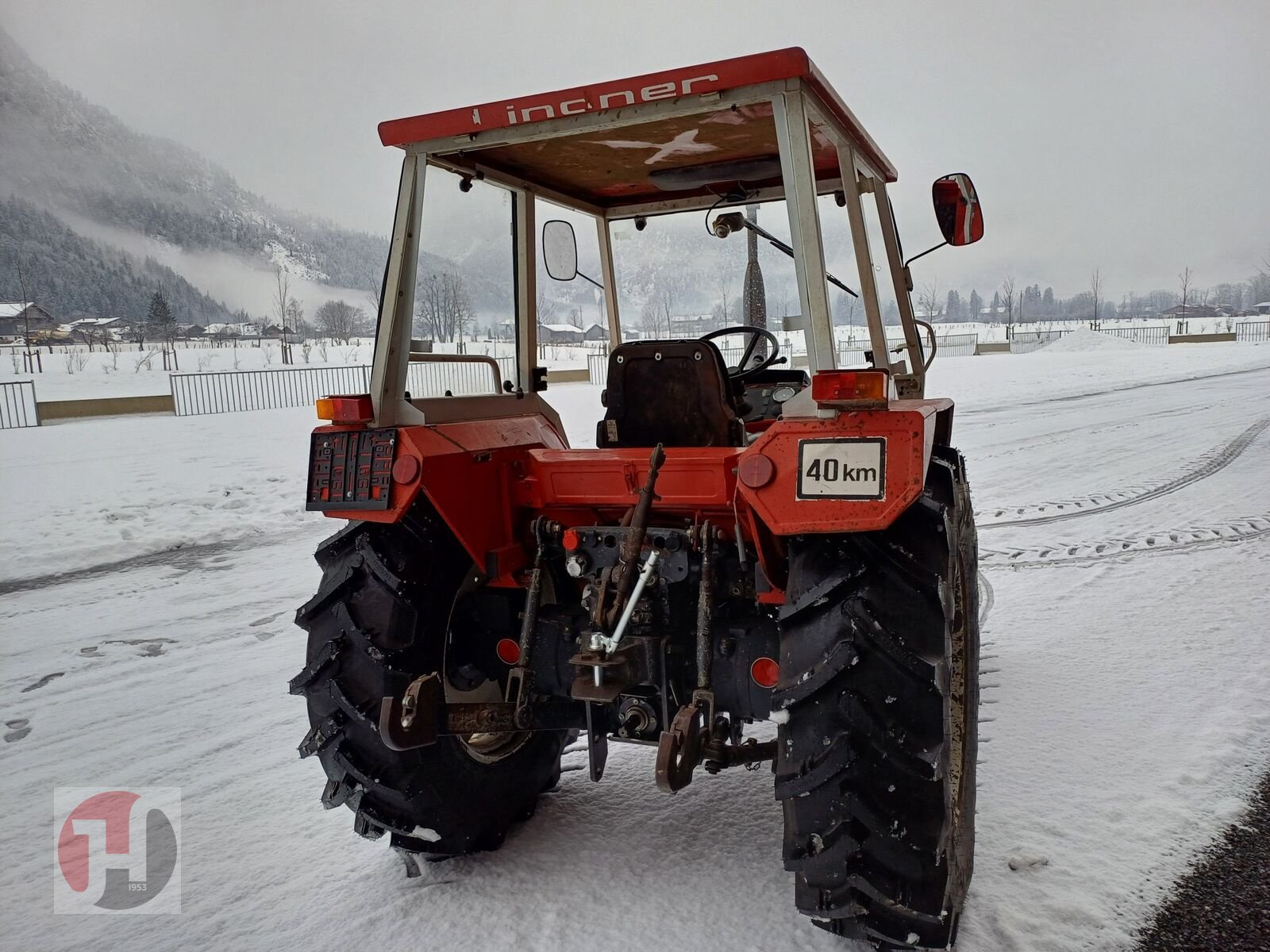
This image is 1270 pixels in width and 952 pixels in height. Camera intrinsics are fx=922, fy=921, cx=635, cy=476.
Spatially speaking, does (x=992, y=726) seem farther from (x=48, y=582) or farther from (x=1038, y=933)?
(x=48, y=582)

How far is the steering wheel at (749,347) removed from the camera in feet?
11.3

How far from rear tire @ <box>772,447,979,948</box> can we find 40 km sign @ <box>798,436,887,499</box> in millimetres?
140

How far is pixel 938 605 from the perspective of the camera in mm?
2139

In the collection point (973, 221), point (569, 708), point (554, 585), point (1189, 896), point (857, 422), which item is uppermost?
point (973, 221)

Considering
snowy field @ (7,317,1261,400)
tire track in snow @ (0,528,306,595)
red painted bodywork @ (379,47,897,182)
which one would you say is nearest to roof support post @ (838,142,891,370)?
red painted bodywork @ (379,47,897,182)

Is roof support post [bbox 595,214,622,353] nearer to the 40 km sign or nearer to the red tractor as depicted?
the red tractor

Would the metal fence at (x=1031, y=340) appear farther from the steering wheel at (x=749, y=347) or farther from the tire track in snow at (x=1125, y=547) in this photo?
the steering wheel at (x=749, y=347)

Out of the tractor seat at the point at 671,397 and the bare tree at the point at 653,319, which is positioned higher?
the bare tree at the point at 653,319

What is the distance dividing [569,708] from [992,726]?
1.93 meters

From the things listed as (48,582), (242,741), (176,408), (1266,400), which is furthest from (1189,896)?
(176,408)

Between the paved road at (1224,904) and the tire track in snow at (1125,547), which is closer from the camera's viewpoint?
the paved road at (1224,904)

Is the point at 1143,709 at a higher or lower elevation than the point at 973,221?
lower

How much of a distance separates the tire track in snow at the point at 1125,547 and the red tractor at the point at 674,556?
321 centimetres

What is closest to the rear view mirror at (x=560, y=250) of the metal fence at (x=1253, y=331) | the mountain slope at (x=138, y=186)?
the mountain slope at (x=138, y=186)
